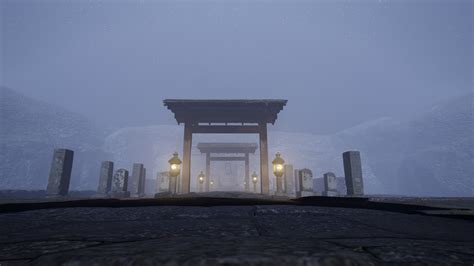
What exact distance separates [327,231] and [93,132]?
322ft

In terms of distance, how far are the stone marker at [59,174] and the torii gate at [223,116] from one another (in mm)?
4401

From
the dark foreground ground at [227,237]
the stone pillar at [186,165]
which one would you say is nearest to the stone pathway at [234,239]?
the dark foreground ground at [227,237]

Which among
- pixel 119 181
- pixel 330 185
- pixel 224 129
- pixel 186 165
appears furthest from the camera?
pixel 224 129

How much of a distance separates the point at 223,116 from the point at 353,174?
637cm

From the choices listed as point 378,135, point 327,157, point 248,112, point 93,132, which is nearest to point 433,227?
point 248,112

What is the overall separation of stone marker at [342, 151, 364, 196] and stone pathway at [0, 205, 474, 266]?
8.14 m

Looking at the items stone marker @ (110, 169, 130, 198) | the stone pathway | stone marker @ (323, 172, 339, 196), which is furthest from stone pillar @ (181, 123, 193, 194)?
the stone pathway

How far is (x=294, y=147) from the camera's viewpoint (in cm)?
8838

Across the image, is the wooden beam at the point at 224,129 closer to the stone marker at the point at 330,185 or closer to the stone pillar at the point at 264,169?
the stone pillar at the point at 264,169

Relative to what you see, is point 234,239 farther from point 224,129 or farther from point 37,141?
point 37,141

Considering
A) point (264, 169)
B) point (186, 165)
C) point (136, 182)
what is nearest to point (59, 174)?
point (186, 165)

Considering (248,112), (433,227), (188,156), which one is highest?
(248,112)

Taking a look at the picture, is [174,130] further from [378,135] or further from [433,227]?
[433,227]

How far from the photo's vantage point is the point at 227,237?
99cm
